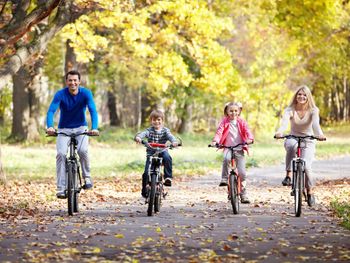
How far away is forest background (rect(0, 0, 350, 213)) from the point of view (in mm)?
23625

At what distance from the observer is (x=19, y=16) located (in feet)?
61.5

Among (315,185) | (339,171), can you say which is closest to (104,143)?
(339,171)

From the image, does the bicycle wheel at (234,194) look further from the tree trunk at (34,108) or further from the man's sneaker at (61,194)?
the tree trunk at (34,108)

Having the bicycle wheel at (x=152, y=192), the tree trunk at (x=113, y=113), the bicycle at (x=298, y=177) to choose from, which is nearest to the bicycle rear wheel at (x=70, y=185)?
the bicycle wheel at (x=152, y=192)

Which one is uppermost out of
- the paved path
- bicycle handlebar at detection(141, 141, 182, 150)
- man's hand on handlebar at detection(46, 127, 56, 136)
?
man's hand on handlebar at detection(46, 127, 56, 136)

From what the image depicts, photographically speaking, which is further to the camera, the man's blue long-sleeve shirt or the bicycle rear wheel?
the man's blue long-sleeve shirt

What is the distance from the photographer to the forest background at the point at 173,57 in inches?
930

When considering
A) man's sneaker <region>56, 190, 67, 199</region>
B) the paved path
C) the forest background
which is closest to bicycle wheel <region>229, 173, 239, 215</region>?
the paved path

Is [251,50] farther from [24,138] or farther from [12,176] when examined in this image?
[12,176]

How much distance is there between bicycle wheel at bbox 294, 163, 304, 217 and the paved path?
14 centimetres

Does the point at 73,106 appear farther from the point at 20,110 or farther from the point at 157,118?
the point at 20,110

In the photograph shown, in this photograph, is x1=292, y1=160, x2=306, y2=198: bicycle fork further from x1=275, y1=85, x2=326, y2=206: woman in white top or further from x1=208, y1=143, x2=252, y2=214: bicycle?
x1=208, y1=143, x2=252, y2=214: bicycle

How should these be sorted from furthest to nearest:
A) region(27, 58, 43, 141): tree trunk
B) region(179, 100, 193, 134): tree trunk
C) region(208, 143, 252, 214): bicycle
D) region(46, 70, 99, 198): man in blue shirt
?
region(179, 100, 193, 134): tree trunk, region(27, 58, 43, 141): tree trunk, region(208, 143, 252, 214): bicycle, region(46, 70, 99, 198): man in blue shirt

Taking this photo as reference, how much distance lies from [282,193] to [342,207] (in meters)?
4.43
